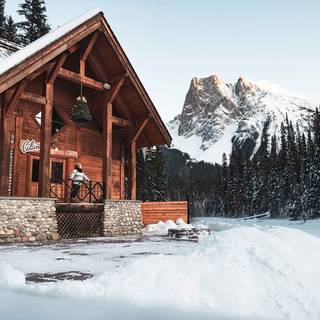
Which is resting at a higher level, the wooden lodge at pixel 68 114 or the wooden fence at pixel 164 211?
the wooden lodge at pixel 68 114

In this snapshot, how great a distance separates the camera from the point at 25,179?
14.2 meters

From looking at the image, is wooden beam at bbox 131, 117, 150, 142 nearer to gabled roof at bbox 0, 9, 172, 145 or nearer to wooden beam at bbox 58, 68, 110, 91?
gabled roof at bbox 0, 9, 172, 145

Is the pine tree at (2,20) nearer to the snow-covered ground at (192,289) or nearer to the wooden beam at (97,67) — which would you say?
the wooden beam at (97,67)

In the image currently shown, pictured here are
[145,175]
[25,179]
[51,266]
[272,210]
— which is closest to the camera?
[51,266]

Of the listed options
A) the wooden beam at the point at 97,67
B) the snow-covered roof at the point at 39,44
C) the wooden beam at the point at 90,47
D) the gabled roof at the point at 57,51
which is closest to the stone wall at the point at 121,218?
the gabled roof at the point at 57,51

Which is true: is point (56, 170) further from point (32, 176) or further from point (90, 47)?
point (90, 47)

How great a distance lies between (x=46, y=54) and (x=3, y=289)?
9.59 m

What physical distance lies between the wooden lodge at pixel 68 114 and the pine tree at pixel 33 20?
23.1 m

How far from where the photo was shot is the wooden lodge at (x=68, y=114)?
1228 centimetres

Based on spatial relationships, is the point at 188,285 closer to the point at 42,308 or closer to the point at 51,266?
the point at 42,308

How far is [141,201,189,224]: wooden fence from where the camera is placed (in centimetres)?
1870

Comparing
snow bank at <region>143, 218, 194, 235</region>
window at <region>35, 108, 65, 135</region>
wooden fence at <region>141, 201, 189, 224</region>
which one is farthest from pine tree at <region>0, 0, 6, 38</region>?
snow bank at <region>143, 218, 194, 235</region>

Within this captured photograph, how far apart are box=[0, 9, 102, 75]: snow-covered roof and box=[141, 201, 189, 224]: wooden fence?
950cm

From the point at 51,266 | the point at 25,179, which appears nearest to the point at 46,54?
the point at 25,179
